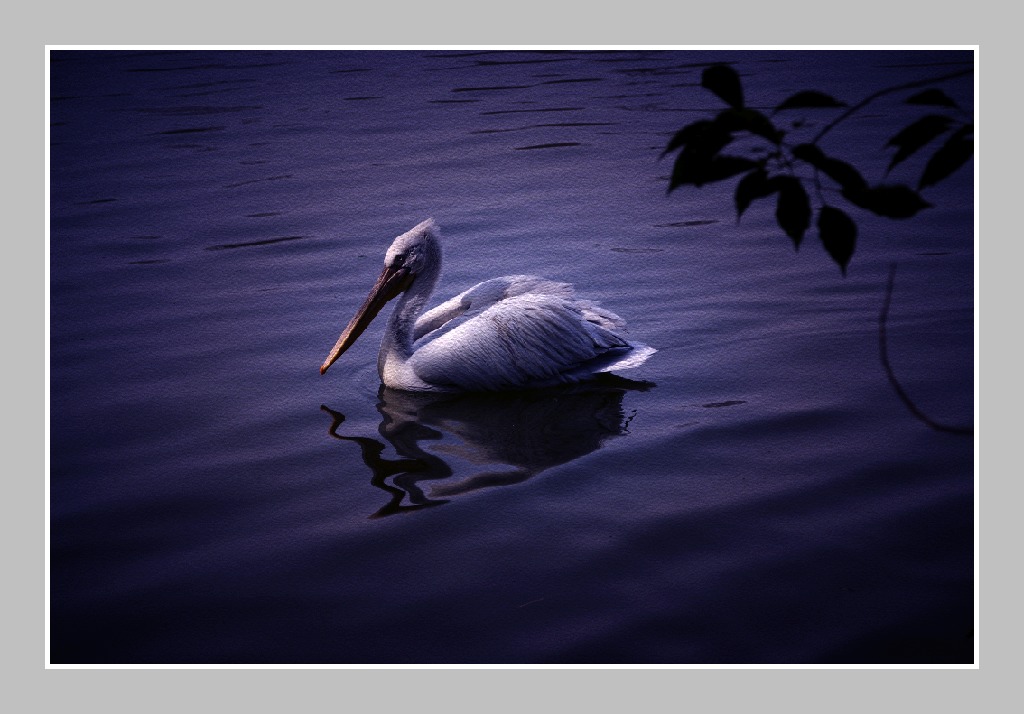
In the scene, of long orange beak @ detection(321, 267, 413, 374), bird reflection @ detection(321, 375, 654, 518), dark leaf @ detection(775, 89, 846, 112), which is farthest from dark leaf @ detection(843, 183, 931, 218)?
long orange beak @ detection(321, 267, 413, 374)

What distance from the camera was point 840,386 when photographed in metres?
4.11

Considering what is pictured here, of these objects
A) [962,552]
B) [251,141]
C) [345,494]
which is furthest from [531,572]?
[251,141]

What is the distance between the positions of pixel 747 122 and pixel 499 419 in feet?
8.64

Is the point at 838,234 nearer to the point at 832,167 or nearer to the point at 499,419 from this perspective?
the point at 832,167

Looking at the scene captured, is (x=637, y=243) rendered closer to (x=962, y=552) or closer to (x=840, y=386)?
(x=840, y=386)

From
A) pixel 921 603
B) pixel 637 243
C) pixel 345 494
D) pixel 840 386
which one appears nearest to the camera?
pixel 921 603

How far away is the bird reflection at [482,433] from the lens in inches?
138

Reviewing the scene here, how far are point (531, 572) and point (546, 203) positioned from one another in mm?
3715

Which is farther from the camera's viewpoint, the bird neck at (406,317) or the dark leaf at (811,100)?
the bird neck at (406,317)

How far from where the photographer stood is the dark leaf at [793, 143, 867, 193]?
141 centimetres

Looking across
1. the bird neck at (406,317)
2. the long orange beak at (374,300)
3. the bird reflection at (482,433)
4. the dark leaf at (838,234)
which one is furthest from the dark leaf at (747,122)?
the long orange beak at (374,300)

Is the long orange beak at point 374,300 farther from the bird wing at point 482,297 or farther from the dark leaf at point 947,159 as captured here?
the dark leaf at point 947,159

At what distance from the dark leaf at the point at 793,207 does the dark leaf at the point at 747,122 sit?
0.07 m

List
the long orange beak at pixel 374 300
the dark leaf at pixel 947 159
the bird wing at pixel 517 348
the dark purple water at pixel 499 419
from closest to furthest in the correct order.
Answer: the dark leaf at pixel 947 159, the dark purple water at pixel 499 419, the bird wing at pixel 517 348, the long orange beak at pixel 374 300
